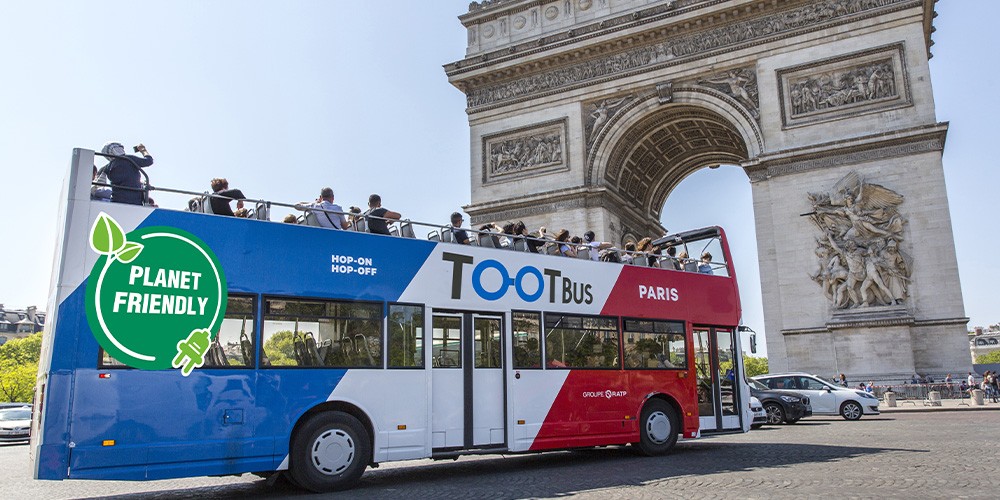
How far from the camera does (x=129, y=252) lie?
7129mm

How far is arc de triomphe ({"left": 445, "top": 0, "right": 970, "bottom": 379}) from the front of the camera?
22469mm

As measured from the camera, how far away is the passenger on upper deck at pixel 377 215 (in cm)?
919

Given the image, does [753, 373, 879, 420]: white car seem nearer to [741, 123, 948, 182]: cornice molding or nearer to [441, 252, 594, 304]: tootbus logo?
[741, 123, 948, 182]: cornice molding

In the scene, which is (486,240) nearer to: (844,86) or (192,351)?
(192,351)

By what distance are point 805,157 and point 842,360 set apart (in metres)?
6.66

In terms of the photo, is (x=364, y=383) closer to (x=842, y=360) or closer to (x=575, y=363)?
(x=575, y=363)

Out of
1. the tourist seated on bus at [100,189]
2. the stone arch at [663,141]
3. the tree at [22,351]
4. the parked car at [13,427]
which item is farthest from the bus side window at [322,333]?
the tree at [22,351]

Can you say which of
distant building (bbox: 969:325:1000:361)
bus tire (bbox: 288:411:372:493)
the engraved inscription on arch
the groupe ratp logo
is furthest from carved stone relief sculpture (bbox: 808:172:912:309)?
distant building (bbox: 969:325:1000:361)

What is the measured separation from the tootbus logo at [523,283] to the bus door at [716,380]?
266cm

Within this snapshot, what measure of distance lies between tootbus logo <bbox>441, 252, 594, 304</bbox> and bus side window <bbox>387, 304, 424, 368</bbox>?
0.62 m

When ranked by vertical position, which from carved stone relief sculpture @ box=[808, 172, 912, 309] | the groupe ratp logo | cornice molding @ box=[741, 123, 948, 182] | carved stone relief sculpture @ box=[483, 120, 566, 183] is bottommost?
the groupe ratp logo

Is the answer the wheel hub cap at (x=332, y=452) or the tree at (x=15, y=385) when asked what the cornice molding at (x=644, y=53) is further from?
the tree at (x=15, y=385)

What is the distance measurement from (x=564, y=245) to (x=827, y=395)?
40.7 feet

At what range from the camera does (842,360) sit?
22797mm
